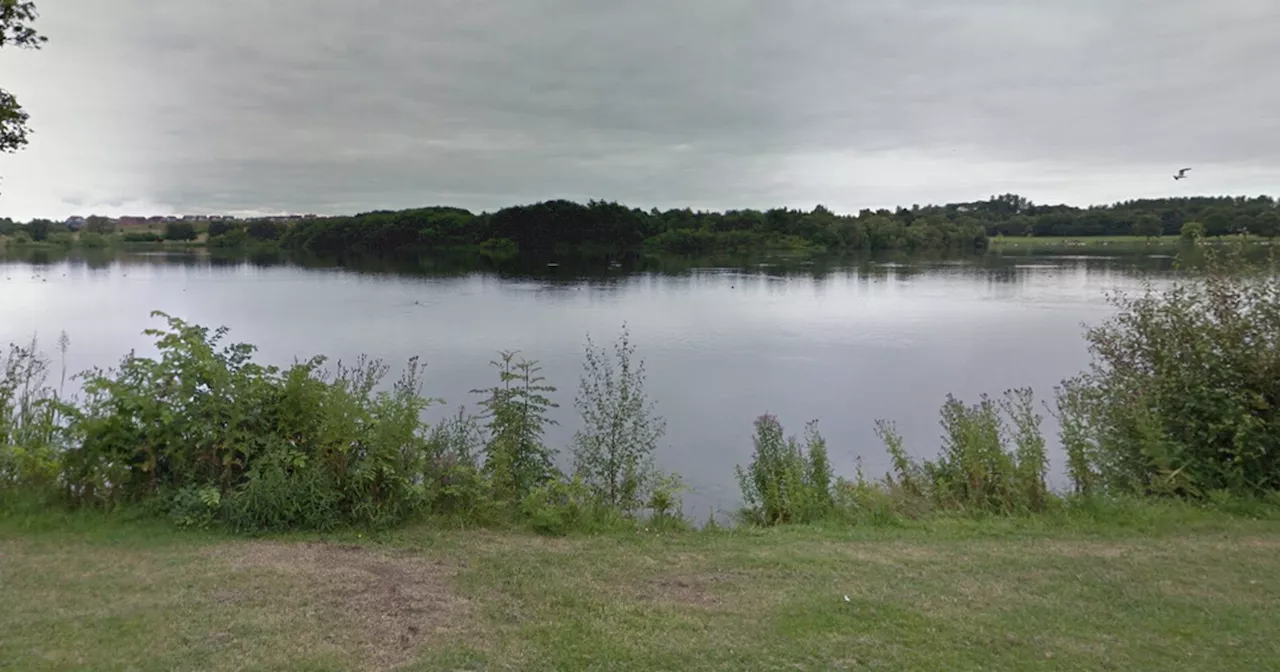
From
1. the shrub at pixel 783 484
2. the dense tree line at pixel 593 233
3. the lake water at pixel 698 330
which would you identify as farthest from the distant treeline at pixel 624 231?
the shrub at pixel 783 484

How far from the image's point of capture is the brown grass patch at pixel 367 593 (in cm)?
348

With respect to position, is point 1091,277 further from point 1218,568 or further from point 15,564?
point 15,564

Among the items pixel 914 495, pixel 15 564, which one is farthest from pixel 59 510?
pixel 914 495

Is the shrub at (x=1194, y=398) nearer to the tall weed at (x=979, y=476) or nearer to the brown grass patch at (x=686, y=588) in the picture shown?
the tall weed at (x=979, y=476)

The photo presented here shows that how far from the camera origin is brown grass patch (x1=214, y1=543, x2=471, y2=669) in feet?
11.4

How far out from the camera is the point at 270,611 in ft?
12.1

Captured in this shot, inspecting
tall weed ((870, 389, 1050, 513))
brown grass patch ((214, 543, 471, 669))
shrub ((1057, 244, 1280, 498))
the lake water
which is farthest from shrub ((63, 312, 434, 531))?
shrub ((1057, 244, 1280, 498))

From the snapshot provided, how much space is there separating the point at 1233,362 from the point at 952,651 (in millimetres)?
5055

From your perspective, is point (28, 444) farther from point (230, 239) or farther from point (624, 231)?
point (230, 239)

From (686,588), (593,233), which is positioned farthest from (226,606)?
(593,233)

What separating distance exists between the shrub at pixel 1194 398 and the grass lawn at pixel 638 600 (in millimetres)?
1059

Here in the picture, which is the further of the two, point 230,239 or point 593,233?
point 230,239

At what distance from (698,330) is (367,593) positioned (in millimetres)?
22157

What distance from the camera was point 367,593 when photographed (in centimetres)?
401
